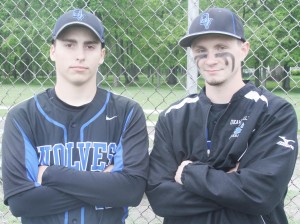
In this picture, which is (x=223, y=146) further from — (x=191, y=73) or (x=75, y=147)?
(x=75, y=147)

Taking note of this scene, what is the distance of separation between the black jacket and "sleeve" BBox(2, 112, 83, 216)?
22.6 inches

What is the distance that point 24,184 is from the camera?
8.98 ft

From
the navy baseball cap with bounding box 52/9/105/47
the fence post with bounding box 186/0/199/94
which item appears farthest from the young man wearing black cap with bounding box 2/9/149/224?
the fence post with bounding box 186/0/199/94

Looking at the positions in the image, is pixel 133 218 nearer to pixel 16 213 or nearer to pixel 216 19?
pixel 16 213

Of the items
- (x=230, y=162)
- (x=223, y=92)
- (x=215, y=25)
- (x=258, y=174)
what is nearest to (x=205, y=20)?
(x=215, y=25)

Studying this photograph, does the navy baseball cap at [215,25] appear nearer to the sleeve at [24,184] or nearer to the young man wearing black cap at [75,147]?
the young man wearing black cap at [75,147]

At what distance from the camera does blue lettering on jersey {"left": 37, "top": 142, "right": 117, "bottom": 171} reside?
9.33 ft

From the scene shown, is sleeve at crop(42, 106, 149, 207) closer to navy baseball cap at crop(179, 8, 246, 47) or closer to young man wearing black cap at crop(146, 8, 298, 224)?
young man wearing black cap at crop(146, 8, 298, 224)

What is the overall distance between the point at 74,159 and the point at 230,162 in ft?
3.07

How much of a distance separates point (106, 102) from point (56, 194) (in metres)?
0.66

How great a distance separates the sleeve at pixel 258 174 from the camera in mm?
2545

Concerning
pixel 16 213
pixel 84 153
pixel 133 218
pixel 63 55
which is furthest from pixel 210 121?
pixel 133 218

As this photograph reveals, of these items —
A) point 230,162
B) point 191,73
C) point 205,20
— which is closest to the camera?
point 230,162

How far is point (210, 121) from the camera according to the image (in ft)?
9.20
